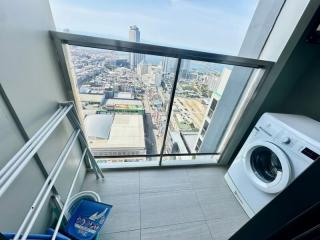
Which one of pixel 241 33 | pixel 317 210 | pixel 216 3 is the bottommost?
pixel 317 210

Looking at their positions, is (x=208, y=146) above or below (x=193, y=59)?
below

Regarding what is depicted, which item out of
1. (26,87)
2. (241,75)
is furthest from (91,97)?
(241,75)

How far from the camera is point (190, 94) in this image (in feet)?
4.92

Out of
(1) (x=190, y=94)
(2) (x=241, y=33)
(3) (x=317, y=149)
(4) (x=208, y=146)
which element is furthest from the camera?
(4) (x=208, y=146)

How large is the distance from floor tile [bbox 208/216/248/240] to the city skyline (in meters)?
1.50

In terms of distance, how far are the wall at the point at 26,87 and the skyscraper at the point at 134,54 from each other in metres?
0.50

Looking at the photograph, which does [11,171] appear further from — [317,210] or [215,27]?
[215,27]

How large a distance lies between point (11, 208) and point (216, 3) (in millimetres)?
1790

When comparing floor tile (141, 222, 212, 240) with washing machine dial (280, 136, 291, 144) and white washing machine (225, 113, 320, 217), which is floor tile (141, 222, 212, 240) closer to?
white washing machine (225, 113, 320, 217)

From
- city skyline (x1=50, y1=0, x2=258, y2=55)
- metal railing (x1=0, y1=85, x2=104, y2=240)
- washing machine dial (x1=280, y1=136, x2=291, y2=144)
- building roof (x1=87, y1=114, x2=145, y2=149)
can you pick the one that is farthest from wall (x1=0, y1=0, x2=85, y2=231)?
washing machine dial (x1=280, y1=136, x2=291, y2=144)

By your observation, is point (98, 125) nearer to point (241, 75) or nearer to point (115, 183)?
point (115, 183)

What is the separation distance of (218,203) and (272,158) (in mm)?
674

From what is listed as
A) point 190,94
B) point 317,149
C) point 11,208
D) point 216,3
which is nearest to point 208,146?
point 190,94

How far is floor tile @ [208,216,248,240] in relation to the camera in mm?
1292
